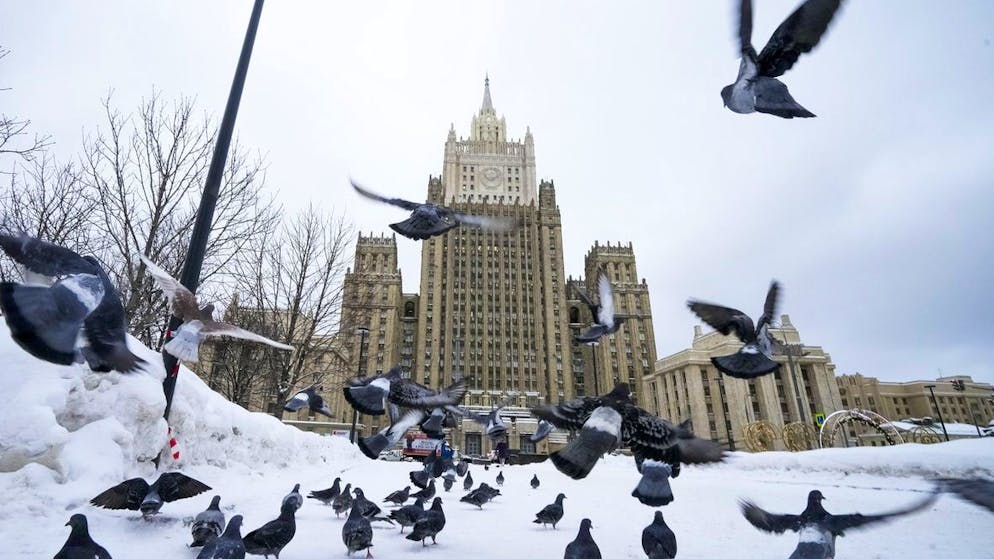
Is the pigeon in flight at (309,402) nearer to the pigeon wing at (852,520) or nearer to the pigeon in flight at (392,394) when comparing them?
the pigeon in flight at (392,394)

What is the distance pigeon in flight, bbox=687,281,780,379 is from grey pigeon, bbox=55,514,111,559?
504 cm

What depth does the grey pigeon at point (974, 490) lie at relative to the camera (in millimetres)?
2406

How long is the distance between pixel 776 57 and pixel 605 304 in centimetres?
410

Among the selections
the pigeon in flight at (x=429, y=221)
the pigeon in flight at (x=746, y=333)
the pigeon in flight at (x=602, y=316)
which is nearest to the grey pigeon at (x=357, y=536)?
the pigeon in flight at (x=429, y=221)

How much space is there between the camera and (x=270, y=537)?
3508mm

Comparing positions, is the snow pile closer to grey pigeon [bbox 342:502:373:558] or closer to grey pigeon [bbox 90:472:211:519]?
grey pigeon [bbox 90:472:211:519]

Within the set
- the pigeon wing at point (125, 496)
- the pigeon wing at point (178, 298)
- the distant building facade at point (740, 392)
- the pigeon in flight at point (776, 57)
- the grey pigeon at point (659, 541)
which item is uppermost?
the distant building facade at point (740, 392)

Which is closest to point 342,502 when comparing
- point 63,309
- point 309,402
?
point 309,402

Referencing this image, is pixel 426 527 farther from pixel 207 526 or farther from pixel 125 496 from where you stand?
pixel 125 496

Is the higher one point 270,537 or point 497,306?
Answer: point 497,306

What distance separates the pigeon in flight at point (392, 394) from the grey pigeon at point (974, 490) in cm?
378

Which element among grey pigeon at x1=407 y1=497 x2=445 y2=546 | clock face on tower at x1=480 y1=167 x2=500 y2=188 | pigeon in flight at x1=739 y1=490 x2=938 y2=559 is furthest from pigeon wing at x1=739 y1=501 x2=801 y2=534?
clock face on tower at x1=480 y1=167 x2=500 y2=188

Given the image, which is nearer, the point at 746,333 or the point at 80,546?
the point at 80,546

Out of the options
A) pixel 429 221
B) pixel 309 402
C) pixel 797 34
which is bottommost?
pixel 309 402
